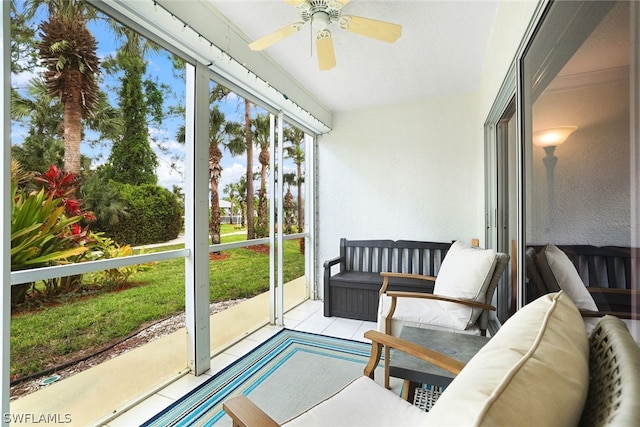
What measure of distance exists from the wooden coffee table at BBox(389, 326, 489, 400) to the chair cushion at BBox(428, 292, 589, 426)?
68 centimetres

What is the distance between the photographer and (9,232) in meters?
1.23

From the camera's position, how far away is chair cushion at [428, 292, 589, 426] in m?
0.44

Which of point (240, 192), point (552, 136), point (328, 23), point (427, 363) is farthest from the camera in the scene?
point (240, 192)

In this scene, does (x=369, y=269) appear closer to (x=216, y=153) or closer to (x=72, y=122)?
(x=216, y=153)

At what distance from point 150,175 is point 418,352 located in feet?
6.42

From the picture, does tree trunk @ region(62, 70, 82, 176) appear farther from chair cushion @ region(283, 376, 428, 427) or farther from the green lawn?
chair cushion @ region(283, 376, 428, 427)

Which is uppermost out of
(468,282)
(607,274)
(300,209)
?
(300,209)

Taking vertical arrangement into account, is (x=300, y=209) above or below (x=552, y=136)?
below

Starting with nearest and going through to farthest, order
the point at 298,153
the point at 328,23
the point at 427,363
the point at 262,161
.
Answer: the point at 427,363 < the point at 328,23 < the point at 262,161 < the point at 298,153

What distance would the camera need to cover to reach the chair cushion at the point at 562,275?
38.1 inches

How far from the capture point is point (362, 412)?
1070 mm

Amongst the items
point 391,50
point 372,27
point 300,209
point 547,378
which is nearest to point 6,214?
point 547,378

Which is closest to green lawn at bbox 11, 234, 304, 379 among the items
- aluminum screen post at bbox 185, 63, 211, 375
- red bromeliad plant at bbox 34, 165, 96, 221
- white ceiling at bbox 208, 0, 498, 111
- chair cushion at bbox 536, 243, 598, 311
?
aluminum screen post at bbox 185, 63, 211, 375

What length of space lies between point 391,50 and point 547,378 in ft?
8.64
